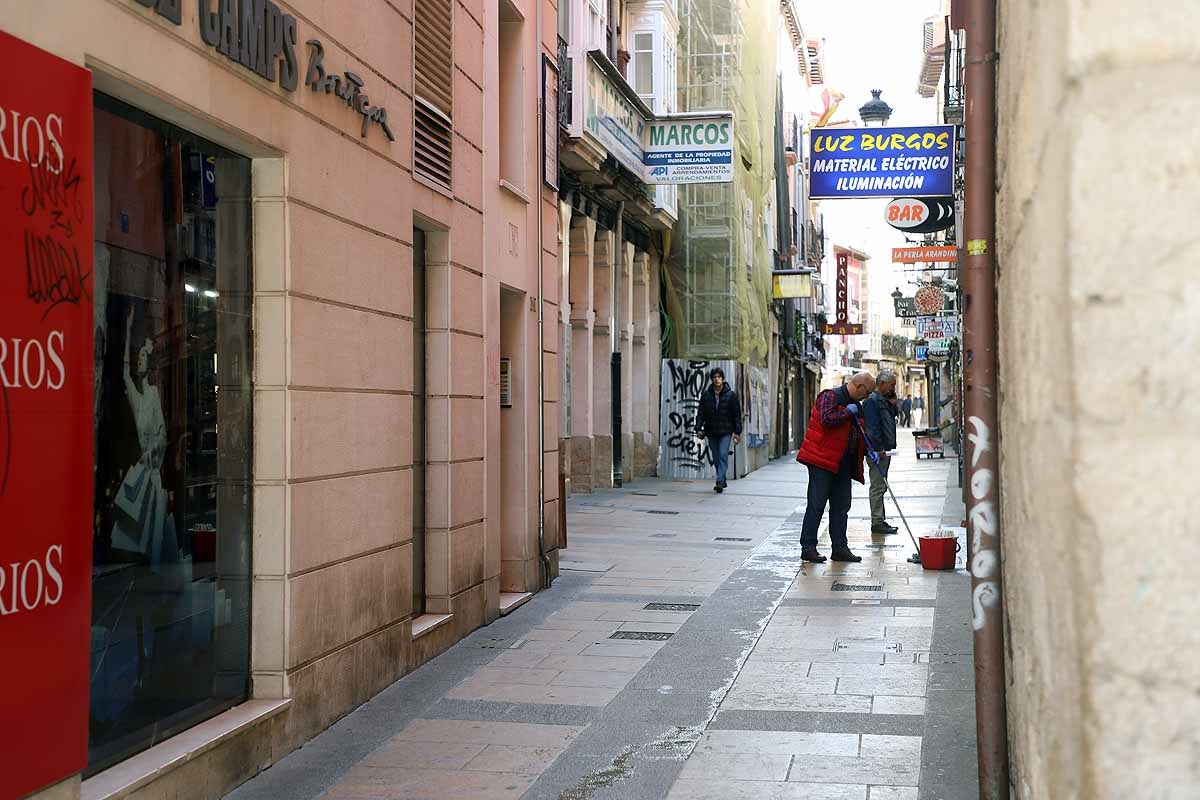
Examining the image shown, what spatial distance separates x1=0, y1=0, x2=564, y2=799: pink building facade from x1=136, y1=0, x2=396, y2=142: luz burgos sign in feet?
0.05

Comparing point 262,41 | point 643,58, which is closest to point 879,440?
point 262,41

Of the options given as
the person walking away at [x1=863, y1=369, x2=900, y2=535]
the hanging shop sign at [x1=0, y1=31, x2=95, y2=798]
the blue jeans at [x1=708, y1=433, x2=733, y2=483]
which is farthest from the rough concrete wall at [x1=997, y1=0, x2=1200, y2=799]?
the blue jeans at [x1=708, y1=433, x2=733, y2=483]

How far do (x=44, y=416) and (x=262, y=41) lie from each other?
2.36m

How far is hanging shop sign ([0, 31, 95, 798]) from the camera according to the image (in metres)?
4.21

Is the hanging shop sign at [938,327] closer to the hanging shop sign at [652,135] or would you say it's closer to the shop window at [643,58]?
the shop window at [643,58]

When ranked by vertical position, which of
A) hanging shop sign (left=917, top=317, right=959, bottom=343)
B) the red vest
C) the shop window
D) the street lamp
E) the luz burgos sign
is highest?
the shop window

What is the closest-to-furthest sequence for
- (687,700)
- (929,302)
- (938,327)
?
(687,700), (938,327), (929,302)

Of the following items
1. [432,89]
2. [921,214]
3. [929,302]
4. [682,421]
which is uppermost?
[929,302]

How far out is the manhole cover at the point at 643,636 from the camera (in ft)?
30.8

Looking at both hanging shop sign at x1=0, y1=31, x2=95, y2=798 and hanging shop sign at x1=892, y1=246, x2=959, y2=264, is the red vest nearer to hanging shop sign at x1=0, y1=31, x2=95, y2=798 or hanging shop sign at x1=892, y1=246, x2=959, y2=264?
hanging shop sign at x1=0, y1=31, x2=95, y2=798

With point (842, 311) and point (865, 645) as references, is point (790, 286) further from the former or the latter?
point (865, 645)

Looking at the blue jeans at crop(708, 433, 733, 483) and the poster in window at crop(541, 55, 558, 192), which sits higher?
the poster in window at crop(541, 55, 558, 192)

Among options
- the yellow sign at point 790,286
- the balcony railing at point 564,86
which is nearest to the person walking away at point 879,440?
the balcony railing at point 564,86

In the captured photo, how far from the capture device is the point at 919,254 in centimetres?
2853
